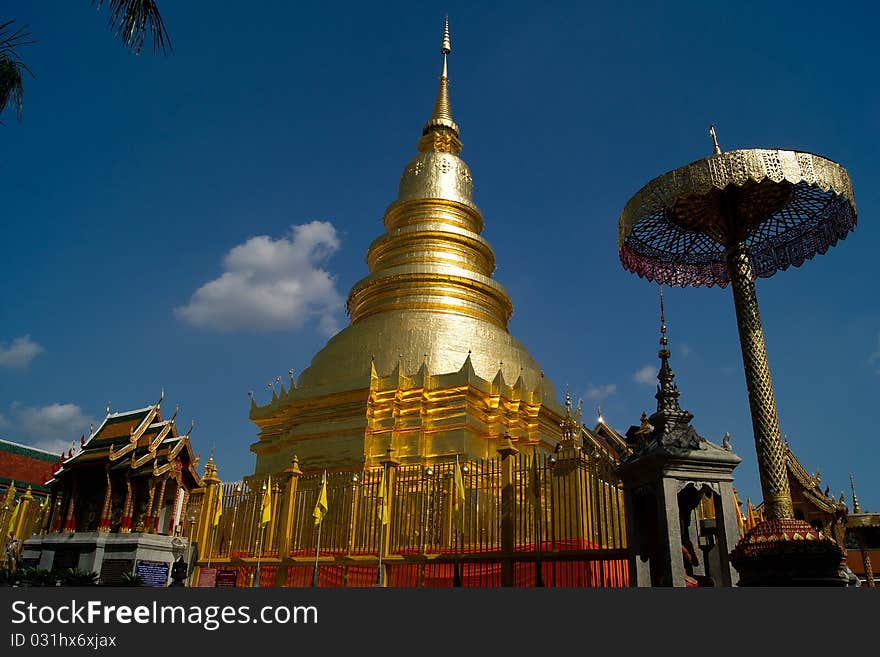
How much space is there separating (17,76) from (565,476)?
332 inches

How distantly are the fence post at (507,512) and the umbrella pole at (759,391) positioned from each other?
324 centimetres

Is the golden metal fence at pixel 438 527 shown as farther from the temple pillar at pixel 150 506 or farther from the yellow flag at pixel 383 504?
the temple pillar at pixel 150 506

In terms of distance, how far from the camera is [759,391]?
745 centimetres

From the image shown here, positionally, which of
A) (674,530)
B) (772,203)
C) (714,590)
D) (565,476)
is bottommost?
(714,590)

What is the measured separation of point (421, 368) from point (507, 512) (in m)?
7.08

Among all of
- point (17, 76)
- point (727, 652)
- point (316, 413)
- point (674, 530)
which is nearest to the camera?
point (727, 652)

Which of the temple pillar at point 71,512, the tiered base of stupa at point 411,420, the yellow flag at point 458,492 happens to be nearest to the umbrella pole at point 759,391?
the yellow flag at point 458,492

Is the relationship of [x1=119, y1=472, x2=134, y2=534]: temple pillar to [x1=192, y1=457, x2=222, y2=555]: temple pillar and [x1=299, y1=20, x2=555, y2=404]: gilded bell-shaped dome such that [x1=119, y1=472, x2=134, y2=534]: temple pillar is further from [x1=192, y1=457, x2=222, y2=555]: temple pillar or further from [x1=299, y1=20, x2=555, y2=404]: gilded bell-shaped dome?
[x1=299, y1=20, x2=555, y2=404]: gilded bell-shaped dome

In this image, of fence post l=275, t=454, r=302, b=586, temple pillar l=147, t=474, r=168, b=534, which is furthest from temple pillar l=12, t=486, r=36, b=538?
fence post l=275, t=454, r=302, b=586

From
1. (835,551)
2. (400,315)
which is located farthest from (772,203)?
(400,315)

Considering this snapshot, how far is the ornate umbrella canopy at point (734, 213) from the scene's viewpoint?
24.5 ft

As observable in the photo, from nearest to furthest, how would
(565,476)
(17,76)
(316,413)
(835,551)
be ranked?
1. (835,551)
2. (17,76)
3. (565,476)
4. (316,413)

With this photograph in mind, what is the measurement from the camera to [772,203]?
8.31 meters

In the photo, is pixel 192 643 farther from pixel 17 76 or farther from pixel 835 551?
pixel 17 76
